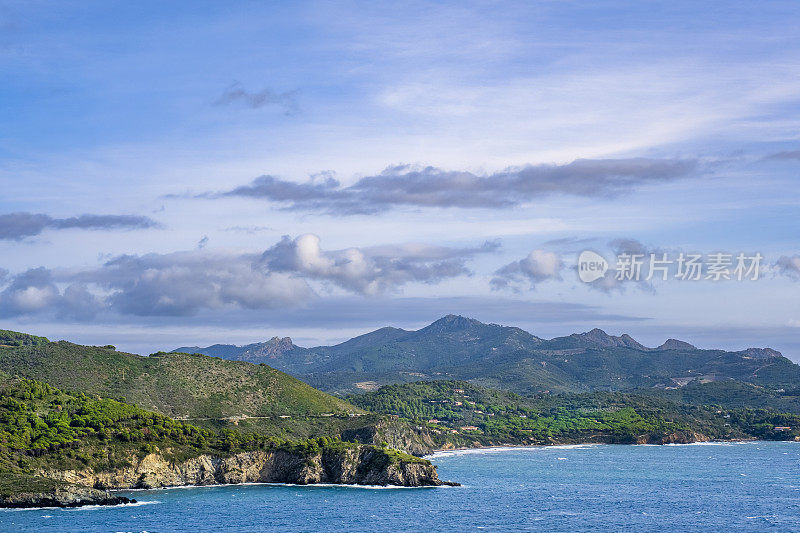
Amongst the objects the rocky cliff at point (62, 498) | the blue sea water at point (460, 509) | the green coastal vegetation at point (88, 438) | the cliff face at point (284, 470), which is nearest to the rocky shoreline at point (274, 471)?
the cliff face at point (284, 470)

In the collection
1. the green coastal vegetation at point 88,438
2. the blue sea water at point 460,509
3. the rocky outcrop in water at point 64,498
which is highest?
the green coastal vegetation at point 88,438

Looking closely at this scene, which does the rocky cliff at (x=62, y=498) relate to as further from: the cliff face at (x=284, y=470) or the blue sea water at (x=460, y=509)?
the cliff face at (x=284, y=470)

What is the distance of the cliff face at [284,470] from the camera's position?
542 ft

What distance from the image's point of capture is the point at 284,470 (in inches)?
7052

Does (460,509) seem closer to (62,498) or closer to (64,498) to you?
(64,498)

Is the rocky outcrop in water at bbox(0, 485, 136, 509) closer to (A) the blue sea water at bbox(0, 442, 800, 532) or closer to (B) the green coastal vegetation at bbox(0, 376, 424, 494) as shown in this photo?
(B) the green coastal vegetation at bbox(0, 376, 424, 494)

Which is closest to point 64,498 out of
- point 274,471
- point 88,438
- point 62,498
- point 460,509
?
point 62,498

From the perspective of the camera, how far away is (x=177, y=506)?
143 m

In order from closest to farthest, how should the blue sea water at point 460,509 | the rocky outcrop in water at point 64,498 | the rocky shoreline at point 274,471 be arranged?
1. the blue sea water at point 460,509
2. the rocky outcrop in water at point 64,498
3. the rocky shoreline at point 274,471

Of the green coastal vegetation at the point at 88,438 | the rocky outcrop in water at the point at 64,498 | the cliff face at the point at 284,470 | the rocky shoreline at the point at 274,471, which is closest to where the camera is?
the rocky outcrop in water at the point at 64,498

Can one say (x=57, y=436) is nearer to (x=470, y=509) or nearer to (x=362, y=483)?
(x=362, y=483)

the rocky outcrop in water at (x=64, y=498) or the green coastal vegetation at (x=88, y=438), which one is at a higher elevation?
the green coastal vegetation at (x=88, y=438)

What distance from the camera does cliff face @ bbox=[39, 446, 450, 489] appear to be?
165125 mm

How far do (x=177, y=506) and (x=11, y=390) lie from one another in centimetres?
5983
